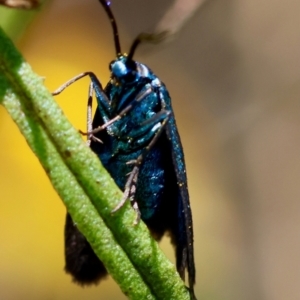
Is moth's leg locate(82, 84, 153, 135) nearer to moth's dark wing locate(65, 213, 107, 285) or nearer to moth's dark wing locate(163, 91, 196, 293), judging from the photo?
moth's dark wing locate(163, 91, 196, 293)

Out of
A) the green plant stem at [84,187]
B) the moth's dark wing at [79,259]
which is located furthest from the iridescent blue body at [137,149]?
the green plant stem at [84,187]

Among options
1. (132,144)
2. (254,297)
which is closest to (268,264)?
(254,297)

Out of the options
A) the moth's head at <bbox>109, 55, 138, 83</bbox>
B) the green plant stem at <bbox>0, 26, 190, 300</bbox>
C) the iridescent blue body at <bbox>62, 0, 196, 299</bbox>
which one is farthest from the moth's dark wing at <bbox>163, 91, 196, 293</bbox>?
the green plant stem at <bbox>0, 26, 190, 300</bbox>

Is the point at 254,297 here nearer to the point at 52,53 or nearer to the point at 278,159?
the point at 278,159

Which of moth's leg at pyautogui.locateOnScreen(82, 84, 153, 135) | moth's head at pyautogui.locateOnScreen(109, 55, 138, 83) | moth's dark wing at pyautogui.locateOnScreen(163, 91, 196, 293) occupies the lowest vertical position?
moth's dark wing at pyautogui.locateOnScreen(163, 91, 196, 293)

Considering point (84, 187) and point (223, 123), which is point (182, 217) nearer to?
point (84, 187)

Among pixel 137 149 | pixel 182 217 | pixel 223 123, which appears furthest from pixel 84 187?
pixel 223 123

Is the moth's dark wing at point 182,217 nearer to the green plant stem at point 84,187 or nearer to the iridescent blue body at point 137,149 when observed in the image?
the iridescent blue body at point 137,149
